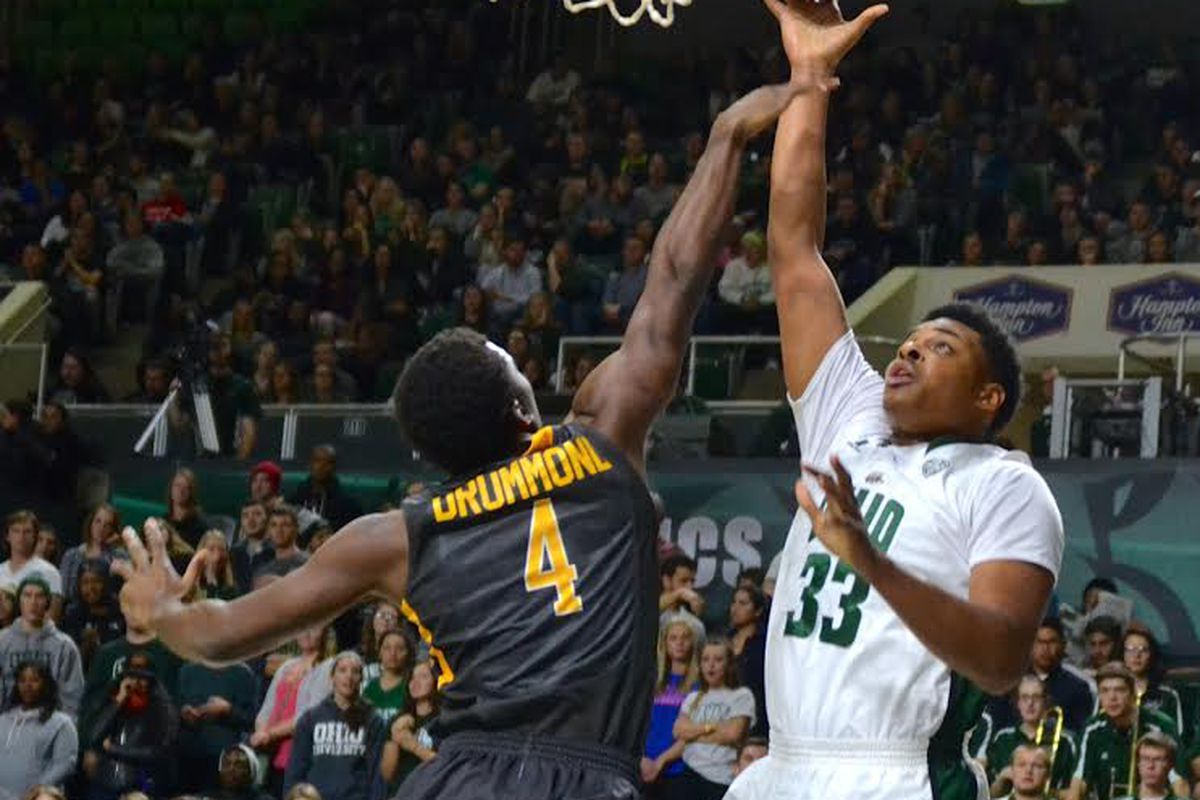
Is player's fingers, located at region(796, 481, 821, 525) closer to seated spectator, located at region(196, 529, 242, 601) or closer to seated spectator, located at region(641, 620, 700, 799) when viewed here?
seated spectator, located at region(641, 620, 700, 799)

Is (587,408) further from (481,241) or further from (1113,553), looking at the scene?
(481,241)

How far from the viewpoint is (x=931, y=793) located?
5156 millimetres

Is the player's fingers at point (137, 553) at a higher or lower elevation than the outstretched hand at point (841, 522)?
lower

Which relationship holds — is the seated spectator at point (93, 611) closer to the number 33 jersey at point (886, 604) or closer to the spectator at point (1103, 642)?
the spectator at point (1103, 642)

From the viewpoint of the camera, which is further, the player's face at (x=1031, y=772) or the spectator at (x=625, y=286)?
the spectator at (x=625, y=286)

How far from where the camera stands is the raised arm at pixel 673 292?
5176 mm

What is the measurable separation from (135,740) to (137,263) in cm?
720

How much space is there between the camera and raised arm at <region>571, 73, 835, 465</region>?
5.18 meters

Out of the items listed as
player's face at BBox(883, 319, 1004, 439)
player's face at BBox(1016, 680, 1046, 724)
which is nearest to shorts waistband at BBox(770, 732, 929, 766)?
player's face at BBox(883, 319, 1004, 439)

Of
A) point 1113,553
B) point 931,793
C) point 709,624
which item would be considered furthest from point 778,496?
point 931,793

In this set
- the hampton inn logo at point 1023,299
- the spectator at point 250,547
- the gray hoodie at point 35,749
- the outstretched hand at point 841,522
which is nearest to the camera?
the outstretched hand at point 841,522

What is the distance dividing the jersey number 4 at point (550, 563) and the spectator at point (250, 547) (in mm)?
9094

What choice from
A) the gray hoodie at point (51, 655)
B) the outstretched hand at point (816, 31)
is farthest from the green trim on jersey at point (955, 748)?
the gray hoodie at point (51, 655)

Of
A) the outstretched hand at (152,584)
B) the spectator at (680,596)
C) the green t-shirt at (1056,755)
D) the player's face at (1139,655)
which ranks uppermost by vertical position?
the outstretched hand at (152,584)
